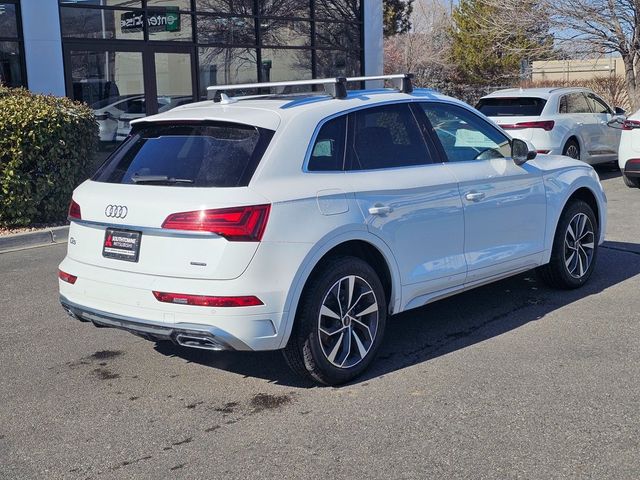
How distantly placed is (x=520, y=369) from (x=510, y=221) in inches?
53.3

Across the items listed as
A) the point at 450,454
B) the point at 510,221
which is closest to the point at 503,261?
the point at 510,221

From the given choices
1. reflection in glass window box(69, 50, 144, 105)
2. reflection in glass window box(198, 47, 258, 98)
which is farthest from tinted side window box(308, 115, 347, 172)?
reflection in glass window box(198, 47, 258, 98)

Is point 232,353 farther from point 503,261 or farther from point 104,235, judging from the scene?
point 503,261

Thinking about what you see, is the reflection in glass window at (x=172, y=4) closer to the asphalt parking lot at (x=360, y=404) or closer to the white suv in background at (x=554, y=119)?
the white suv in background at (x=554, y=119)

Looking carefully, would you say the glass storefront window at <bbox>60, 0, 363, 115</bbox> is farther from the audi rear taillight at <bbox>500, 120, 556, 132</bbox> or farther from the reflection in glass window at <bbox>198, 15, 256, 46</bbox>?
the audi rear taillight at <bbox>500, 120, 556, 132</bbox>

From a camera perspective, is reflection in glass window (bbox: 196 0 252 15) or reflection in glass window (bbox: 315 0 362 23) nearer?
reflection in glass window (bbox: 196 0 252 15)

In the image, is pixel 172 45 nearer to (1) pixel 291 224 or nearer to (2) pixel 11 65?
(2) pixel 11 65

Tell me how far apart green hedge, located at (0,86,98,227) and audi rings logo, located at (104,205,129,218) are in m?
5.67

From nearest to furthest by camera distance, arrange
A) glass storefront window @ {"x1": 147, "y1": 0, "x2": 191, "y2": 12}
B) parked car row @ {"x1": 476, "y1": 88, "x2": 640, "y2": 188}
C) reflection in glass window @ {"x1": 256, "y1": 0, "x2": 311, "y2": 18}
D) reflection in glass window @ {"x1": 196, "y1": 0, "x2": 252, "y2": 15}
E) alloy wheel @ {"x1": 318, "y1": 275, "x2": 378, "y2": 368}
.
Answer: alloy wheel @ {"x1": 318, "y1": 275, "x2": 378, "y2": 368} → parked car row @ {"x1": 476, "y1": 88, "x2": 640, "y2": 188} → glass storefront window @ {"x1": 147, "y1": 0, "x2": 191, "y2": 12} → reflection in glass window @ {"x1": 196, "y1": 0, "x2": 252, "y2": 15} → reflection in glass window @ {"x1": 256, "y1": 0, "x2": 311, "y2": 18}

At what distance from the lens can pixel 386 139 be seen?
5398mm

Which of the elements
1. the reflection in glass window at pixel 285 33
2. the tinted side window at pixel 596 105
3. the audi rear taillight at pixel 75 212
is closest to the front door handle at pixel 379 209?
the audi rear taillight at pixel 75 212

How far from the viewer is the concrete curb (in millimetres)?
9656

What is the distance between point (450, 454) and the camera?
157 inches

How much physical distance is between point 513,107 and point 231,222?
10602 mm
